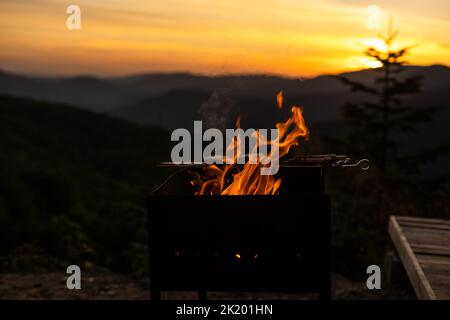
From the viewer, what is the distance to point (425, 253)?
482 cm

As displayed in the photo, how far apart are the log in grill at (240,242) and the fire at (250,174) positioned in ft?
1.70

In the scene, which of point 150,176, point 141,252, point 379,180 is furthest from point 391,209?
point 150,176

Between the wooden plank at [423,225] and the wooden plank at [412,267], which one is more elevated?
the wooden plank at [423,225]

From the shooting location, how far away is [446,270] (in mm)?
4348

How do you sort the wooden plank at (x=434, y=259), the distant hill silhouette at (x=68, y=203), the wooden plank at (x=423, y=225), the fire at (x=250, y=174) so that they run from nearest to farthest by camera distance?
the fire at (x=250, y=174) < the wooden plank at (x=434, y=259) < the wooden plank at (x=423, y=225) < the distant hill silhouette at (x=68, y=203)

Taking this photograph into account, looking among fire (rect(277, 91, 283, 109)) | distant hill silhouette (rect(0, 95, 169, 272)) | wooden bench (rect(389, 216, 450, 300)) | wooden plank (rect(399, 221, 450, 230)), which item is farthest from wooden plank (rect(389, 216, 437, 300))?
distant hill silhouette (rect(0, 95, 169, 272))

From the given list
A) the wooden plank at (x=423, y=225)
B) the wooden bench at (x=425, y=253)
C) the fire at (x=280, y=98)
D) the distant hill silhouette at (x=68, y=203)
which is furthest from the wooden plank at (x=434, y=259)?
the distant hill silhouette at (x=68, y=203)

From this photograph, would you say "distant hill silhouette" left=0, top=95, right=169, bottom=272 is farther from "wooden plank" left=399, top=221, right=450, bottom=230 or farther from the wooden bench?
"wooden plank" left=399, top=221, right=450, bottom=230

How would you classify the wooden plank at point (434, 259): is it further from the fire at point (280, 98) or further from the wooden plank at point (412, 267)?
the fire at point (280, 98)

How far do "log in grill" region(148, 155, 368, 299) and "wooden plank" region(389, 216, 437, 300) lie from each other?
0.92 m

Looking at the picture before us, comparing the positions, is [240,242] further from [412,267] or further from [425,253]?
[425,253]

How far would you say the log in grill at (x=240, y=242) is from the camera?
3352mm

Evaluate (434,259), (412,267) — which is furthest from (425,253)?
(412,267)
